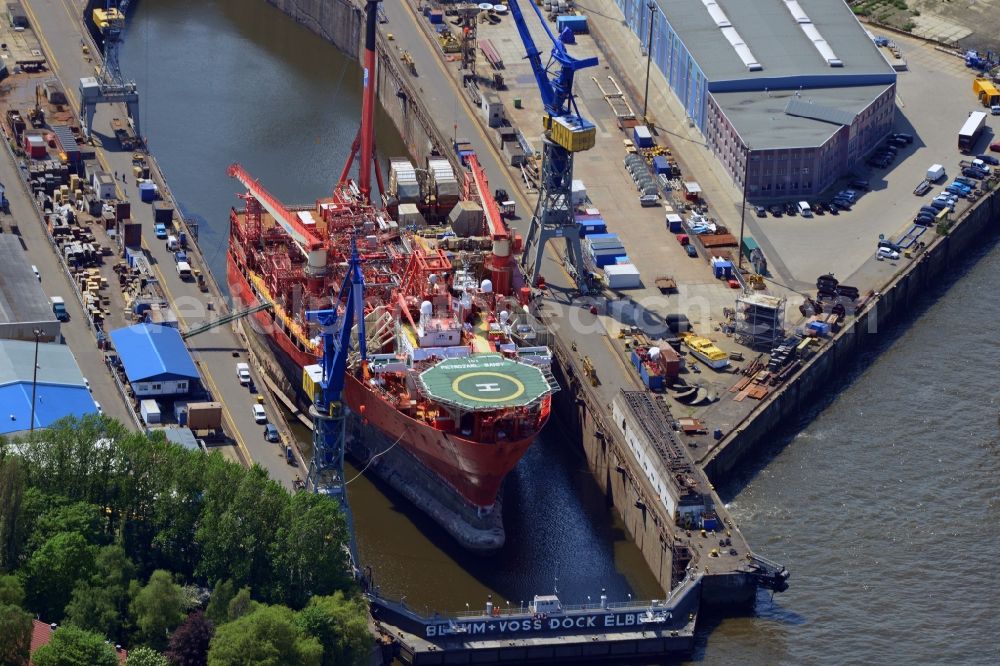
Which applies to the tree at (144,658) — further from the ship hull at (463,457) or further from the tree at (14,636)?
the ship hull at (463,457)

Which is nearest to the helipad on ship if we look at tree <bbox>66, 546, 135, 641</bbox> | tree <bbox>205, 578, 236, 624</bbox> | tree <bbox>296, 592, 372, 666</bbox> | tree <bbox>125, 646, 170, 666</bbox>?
tree <bbox>296, 592, 372, 666</bbox>

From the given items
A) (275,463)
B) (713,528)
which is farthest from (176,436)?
(713,528)

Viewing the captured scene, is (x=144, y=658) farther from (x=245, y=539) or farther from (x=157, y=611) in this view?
(x=245, y=539)

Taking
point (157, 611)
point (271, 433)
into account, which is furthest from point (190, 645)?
point (271, 433)

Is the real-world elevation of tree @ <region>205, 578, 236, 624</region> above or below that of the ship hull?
above

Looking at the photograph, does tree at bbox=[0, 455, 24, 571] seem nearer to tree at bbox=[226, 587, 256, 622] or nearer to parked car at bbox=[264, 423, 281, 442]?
tree at bbox=[226, 587, 256, 622]

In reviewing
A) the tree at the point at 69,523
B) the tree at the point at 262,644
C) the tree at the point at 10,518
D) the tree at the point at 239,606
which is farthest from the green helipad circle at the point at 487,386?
the tree at the point at 10,518
